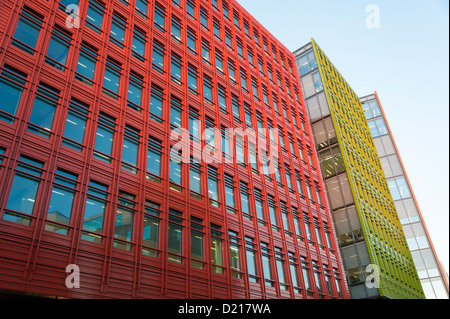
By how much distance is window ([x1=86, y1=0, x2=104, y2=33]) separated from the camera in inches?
992

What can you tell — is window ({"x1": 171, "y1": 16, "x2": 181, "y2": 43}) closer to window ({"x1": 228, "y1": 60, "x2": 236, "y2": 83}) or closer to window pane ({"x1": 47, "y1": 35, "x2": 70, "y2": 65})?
window ({"x1": 228, "y1": 60, "x2": 236, "y2": 83})

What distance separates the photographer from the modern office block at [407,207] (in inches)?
2650

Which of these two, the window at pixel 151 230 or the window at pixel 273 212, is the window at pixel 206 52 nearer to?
the window at pixel 273 212

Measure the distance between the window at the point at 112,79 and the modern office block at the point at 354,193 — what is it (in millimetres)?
28216

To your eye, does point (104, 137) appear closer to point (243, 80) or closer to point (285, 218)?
point (285, 218)

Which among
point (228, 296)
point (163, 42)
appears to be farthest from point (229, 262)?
point (163, 42)

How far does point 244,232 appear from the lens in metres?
27.1

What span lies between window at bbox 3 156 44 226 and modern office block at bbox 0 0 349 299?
0.05 m

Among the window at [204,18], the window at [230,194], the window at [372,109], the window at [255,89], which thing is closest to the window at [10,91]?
the window at [230,194]

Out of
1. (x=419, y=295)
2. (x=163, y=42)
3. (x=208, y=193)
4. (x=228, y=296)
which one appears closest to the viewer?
(x=228, y=296)

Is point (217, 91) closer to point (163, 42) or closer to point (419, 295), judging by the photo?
point (163, 42)

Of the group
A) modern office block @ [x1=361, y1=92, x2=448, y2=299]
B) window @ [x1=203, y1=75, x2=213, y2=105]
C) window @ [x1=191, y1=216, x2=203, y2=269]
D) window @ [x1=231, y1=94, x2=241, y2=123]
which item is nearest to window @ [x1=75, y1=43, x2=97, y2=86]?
window @ [x1=203, y1=75, x2=213, y2=105]

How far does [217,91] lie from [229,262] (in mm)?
14558

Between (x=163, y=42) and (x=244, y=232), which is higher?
(x=163, y=42)
